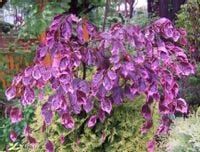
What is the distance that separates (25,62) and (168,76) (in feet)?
12.1

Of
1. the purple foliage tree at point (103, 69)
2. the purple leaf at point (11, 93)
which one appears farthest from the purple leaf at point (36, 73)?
the purple leaf at point (11, 93)

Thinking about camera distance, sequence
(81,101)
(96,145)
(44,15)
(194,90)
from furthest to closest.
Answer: (194,90) → (44,15) → (96,145) → (81,101)

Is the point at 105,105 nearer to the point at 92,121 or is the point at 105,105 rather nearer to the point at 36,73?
the point at 92,121

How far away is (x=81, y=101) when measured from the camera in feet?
9.04

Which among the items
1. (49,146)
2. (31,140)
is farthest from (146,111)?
(31,140)

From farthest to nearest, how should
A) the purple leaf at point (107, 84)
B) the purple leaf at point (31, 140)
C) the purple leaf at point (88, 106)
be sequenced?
the purple leaf at point (31, 140) → the purple leaf at point (88, 106) → the purple leaf at point (107, 84)

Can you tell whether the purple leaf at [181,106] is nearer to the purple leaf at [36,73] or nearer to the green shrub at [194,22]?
the purple leaf at [36,73]

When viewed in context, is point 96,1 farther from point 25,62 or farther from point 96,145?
point 96,145

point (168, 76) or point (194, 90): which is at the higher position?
point (168, 76)

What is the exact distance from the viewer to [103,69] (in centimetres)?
281

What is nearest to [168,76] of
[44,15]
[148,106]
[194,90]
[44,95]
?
[148,106]

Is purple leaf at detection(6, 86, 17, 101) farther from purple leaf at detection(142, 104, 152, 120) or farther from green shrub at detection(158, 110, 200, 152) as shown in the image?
green shrub at detection(158, 110, 200, 152)

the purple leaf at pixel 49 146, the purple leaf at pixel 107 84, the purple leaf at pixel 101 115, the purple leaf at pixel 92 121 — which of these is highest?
the purple leaf at pixel 107 84

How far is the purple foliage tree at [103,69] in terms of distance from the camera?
8.93 ft
